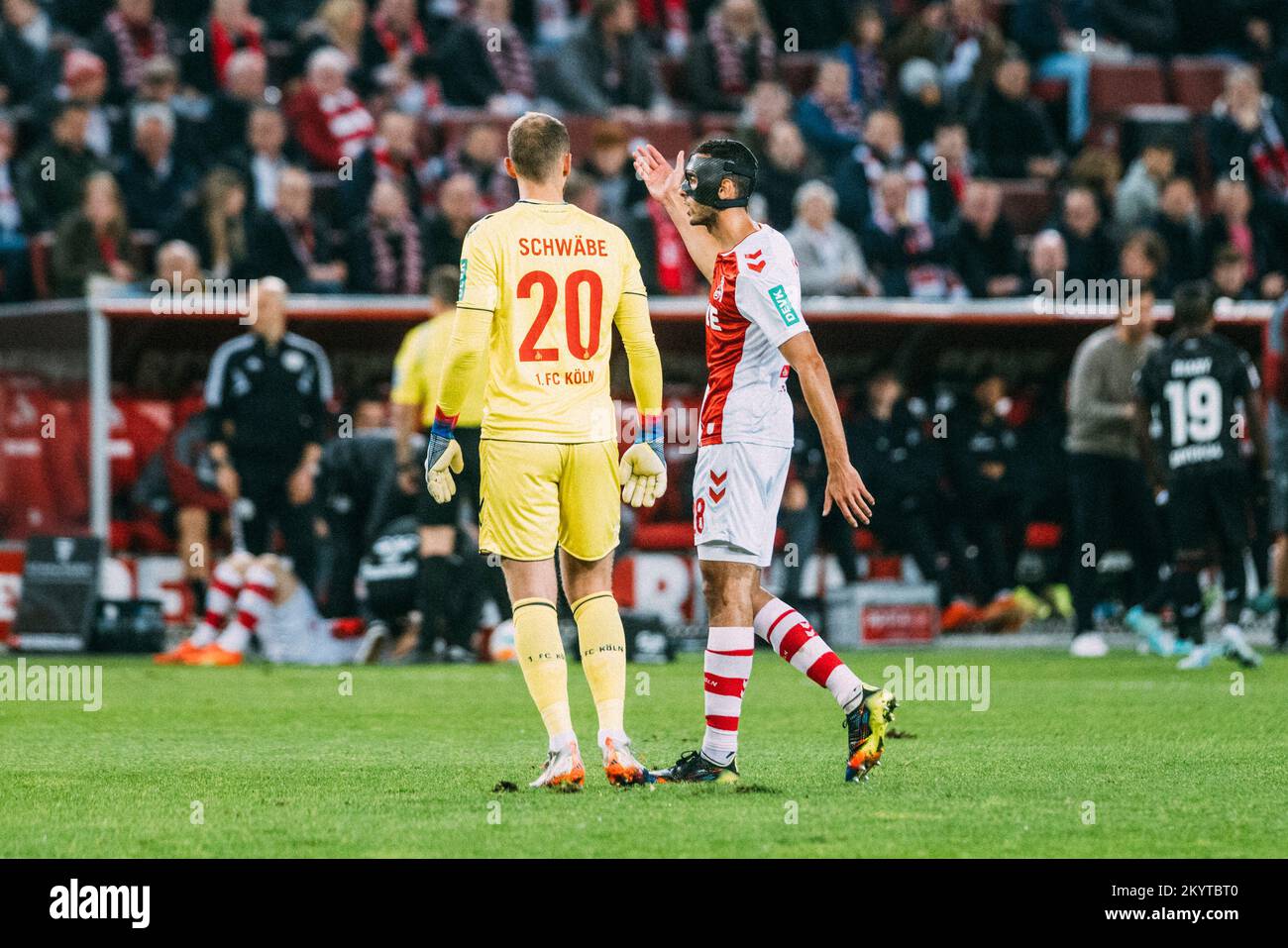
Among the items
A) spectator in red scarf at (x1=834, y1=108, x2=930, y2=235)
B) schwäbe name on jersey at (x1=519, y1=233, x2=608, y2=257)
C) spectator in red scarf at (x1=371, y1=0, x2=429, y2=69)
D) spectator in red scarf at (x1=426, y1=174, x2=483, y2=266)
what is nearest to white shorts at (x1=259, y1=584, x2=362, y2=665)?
spectator in red scarf at (x1=426, y1=174, x2=483, y2=266)

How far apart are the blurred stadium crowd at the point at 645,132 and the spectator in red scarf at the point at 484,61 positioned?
0.09 feet

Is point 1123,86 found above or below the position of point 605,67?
above

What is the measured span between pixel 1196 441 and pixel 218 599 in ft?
20.9

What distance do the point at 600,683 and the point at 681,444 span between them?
879cm

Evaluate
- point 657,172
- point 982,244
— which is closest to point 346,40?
point 982,244

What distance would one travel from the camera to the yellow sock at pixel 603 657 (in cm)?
772

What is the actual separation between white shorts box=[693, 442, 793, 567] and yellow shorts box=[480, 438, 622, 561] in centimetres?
33

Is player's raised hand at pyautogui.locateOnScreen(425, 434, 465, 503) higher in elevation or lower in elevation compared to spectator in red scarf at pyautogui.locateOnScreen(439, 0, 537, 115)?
lower

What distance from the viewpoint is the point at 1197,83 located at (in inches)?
879

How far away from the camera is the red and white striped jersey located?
300 inches

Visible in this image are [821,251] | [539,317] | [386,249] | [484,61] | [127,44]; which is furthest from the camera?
[484,61]

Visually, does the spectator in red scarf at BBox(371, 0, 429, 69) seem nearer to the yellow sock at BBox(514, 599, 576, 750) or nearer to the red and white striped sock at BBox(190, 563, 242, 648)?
the red and white striped sock at BBox(190, 563, 242, 648)

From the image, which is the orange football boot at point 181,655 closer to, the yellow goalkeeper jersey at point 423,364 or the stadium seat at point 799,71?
the yellow goalkeeper jersey at point 423,364

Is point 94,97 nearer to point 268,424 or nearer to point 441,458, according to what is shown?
point 268,424
